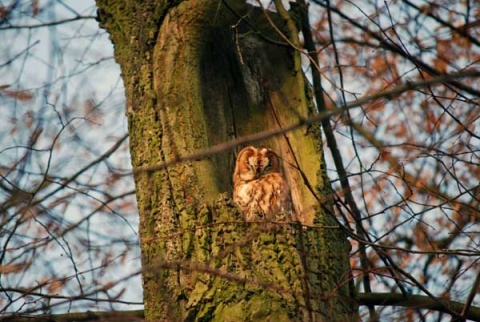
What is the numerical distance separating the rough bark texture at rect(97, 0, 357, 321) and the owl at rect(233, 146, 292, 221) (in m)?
0.26

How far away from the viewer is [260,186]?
528cm

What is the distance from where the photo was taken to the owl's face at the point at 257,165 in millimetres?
5445

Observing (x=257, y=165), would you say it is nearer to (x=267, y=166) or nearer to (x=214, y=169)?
(x=267, y=166)

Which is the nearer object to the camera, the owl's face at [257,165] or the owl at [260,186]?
the owl at [260,186]

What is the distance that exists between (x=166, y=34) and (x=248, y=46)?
2.03 feet

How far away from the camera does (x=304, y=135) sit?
14.3 ft

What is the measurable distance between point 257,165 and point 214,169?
1283mm

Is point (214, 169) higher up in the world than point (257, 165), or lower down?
lower down

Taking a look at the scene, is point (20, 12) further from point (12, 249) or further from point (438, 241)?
point (438, 241)

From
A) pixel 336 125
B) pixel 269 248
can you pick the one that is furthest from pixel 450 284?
pixel 336 125

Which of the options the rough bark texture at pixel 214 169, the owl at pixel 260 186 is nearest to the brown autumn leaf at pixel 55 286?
the rough bark texture at pixel 214 169

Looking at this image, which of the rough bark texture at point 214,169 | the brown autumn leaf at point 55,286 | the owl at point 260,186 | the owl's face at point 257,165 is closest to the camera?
the brown autumn leaf at point 55,286

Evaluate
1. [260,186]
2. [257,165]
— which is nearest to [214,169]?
[260,186]

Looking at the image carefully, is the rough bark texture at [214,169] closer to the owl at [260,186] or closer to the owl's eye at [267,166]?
the owl at [260,186]
